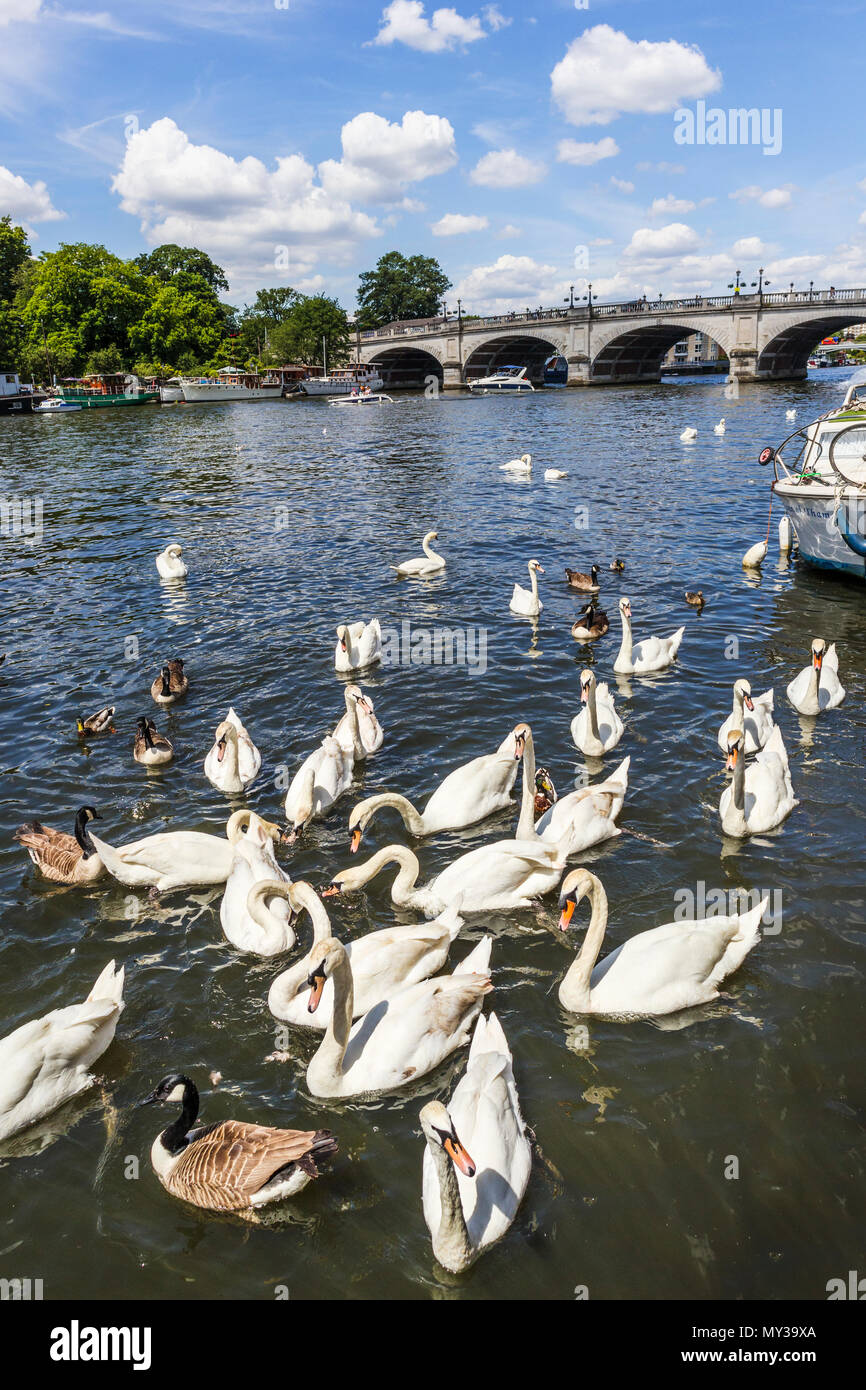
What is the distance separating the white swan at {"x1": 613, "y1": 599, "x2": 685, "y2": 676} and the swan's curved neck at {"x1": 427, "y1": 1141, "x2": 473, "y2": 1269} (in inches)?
366

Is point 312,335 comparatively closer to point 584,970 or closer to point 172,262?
point 172,262

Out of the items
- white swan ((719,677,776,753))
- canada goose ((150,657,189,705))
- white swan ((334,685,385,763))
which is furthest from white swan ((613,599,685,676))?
canada goose ((150,657,189,705))

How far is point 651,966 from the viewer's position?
6.38 meters

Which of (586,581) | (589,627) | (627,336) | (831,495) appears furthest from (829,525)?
(627,336)

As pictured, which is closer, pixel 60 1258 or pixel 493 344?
pixel 60 1258

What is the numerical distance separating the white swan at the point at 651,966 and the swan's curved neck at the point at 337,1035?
67.2 inches

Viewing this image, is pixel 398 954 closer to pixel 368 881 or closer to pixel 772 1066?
pixel 368 881

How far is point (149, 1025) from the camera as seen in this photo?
6.61 metres

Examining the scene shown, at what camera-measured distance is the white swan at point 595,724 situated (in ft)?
33.6

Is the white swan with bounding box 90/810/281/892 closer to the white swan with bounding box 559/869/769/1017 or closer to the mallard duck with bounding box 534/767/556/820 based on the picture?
the mallard duck with bounding box 534/767/556/820

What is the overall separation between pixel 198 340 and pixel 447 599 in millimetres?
102935

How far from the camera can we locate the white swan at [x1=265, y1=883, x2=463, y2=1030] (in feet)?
21.0
